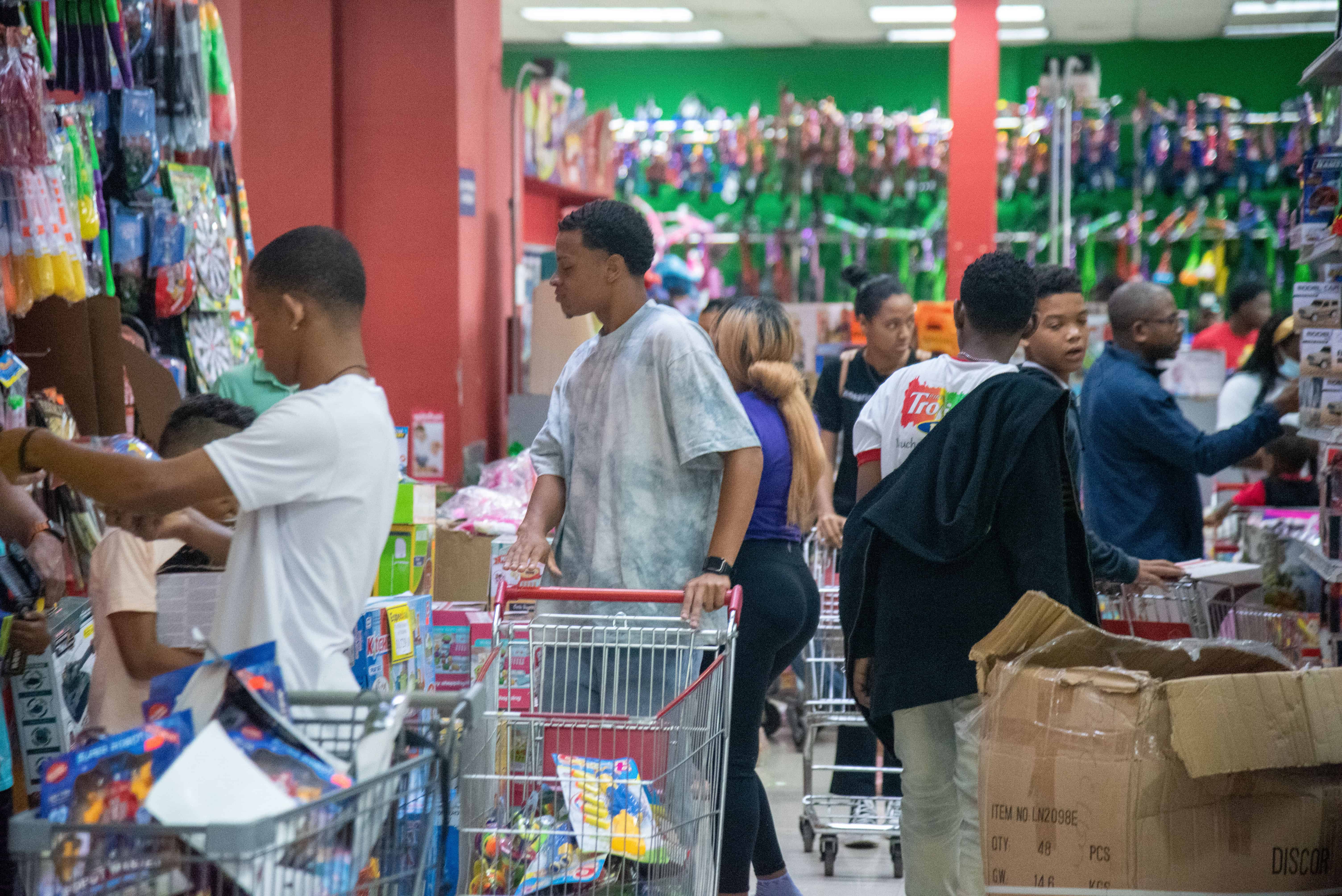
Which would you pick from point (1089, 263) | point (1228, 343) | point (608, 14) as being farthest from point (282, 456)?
point (1089, 263)

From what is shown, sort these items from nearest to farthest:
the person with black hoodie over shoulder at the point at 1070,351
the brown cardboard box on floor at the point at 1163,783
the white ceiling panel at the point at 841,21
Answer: the brown cardboard box on floor at the point at 1163,783 → the person with black hoodie over shoulder at the point at 1070,351 → the white ceiling panel at the point at 841,21

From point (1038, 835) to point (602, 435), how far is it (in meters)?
1.27

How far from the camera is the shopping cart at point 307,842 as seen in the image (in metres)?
1.61

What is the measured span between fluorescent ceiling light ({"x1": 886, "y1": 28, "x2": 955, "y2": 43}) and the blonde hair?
32.0 ft

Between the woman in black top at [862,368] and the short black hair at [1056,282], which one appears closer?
the short black hair at [1056,282]

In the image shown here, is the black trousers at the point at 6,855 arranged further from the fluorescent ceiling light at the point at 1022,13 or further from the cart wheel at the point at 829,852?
the fluorescent ceiling light at the point at 1022,13

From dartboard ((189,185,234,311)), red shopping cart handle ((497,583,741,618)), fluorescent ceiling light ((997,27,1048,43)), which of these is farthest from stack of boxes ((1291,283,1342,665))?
fluorescent ceiling light ((997,27,1048,43))

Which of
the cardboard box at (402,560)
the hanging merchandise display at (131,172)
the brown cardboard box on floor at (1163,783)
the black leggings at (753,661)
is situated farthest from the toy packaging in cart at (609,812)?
the hanging merchandise display at (131,172)

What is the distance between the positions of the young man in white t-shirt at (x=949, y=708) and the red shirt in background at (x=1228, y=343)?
25.9 ft

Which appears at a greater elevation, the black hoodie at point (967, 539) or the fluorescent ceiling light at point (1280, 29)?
the fluorescent ceiling light at point (1280, 29)

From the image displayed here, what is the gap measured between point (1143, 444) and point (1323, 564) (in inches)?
32.5

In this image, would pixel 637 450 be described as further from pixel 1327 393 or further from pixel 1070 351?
pixel 1327 393

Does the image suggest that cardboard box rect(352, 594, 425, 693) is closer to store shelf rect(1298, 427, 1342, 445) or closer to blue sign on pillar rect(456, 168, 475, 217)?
store shelf rect(1298, 427, 1342, 445)

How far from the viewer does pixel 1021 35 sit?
13055 mm
